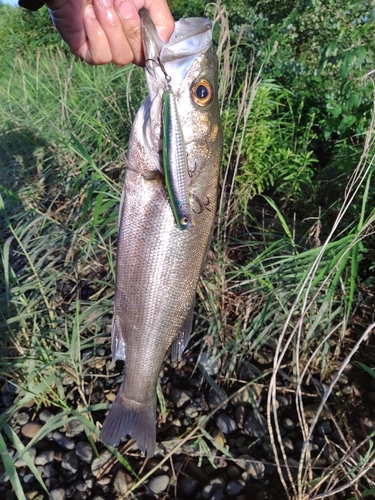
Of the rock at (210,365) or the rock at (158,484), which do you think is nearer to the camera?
the rock at (158,484)

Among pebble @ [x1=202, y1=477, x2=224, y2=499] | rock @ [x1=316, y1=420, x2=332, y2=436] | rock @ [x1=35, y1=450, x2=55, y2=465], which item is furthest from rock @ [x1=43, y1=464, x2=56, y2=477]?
rock @ [x1=316, y1=420, x2=332, y2=436]

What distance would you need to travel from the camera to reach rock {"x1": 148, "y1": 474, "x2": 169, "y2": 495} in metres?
1.97

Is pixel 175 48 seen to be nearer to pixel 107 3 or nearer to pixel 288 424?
pixel 107 3

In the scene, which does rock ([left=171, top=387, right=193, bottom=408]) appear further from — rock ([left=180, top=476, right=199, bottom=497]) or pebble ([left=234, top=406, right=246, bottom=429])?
rock ([left=180, top=476, right=199, bottom=497])

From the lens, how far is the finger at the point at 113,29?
4.71 feet

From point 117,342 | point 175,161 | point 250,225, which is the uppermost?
point 175,161

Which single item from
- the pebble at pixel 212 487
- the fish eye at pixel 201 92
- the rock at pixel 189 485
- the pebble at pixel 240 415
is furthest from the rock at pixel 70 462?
the fish eye at pixel 201 92

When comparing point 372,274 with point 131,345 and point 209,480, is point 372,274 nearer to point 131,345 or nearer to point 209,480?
point 209,480

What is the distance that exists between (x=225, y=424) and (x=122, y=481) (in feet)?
1.89

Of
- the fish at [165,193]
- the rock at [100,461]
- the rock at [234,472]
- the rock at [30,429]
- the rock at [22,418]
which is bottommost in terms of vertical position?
the rock at [234,472]

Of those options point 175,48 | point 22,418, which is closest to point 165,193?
point 175,48

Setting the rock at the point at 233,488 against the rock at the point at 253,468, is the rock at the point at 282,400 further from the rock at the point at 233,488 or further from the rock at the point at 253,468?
the rock at the point at 233,488

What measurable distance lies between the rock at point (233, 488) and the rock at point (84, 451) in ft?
2.18

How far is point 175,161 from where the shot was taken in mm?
1235
